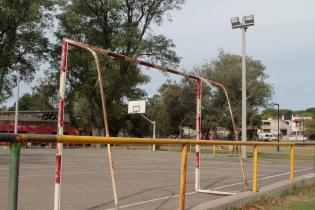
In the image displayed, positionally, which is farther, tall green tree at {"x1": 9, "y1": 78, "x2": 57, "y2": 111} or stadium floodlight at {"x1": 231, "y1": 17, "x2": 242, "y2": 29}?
tall green tree at {"x1": 9, "y1": 78, "x2": 57, "y2": 111}

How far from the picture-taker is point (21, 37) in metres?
47.3

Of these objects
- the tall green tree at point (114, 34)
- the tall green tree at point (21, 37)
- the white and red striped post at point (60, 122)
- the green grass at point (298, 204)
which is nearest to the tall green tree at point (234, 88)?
the tall green tree at point (114, 34)

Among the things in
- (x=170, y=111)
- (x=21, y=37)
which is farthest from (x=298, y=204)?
(x=170, y=111)

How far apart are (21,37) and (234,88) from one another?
22059mm

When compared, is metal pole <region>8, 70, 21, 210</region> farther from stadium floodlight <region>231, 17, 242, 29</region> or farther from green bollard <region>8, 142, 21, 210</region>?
stadium floodlight <region>231, 17, 242, 29</region>

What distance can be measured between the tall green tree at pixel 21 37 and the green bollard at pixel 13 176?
39.7 m

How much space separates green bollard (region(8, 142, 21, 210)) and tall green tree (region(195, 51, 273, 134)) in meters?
48.4

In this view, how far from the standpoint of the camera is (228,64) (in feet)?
190

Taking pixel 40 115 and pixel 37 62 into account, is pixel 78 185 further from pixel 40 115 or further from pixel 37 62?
pixel 40 115

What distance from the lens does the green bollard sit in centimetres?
404

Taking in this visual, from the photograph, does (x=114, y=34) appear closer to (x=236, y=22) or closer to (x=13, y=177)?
(x=236, y=22)

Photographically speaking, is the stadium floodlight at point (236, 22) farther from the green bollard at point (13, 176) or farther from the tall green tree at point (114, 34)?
the green bollard at point (13, 176)

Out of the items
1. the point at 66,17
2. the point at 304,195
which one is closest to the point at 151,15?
the point at 66,17

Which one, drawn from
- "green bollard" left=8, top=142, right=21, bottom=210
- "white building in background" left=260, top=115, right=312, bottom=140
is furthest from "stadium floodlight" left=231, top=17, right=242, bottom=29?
"white building in background" left=260, top=115, right=312, bottom=140
